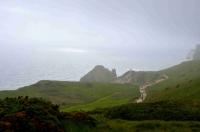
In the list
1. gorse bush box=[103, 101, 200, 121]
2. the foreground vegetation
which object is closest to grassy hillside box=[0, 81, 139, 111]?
gorse bush box=[103, 101, 200, 121]

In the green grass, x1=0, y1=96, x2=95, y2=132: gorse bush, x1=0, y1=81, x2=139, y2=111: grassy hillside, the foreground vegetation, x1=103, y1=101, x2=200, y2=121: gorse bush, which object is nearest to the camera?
x1=0, y1=96, x2=95, y2=132: gorse bush

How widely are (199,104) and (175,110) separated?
6786 millimetres

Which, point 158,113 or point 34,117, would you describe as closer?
point 34,117

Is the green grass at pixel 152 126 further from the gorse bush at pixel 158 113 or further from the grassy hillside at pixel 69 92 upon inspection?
the grassy hillside at pixel 69 92

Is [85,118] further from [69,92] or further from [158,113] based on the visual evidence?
[69,92]

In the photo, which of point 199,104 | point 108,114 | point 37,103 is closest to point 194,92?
point 199,104

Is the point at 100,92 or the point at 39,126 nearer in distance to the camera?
the point at 39,126

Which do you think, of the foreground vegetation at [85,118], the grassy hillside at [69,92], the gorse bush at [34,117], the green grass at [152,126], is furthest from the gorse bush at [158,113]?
the grassy hillside at [69,92]

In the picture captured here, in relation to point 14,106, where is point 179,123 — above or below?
below

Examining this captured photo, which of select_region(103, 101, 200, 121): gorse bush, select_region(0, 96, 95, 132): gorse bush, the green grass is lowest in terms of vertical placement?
the green grass

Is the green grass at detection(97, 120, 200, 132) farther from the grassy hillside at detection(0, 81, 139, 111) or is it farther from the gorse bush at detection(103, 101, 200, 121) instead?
the grassy hillside at detection(0, 81, 139, 111)

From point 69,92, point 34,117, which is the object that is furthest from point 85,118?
point 69,92

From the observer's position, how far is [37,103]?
33969mm

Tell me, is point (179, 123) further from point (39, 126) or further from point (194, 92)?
point (194, 92)
